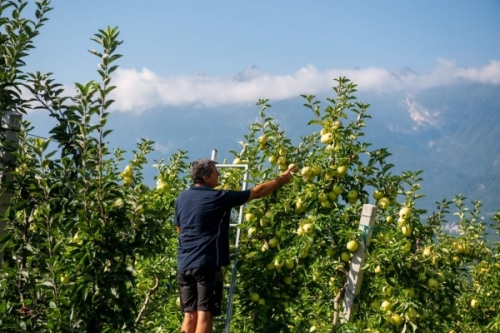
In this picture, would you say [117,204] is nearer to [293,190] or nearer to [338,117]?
[293,190]

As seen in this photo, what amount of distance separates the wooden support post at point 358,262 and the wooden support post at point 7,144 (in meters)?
2.23

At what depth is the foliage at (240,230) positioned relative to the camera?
3314 mm

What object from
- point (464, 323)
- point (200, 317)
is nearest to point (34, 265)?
point (200, 317)

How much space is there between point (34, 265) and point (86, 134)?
3.42 feet

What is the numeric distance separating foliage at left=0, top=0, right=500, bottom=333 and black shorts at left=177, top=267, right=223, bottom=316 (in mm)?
268

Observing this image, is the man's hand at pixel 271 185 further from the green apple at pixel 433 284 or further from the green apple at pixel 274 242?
the green apple at pixel 433 284

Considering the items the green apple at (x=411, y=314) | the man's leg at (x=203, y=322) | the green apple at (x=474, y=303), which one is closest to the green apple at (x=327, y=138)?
the green apple at (x=411, y=314)

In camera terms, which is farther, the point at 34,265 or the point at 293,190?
the point at 293,190

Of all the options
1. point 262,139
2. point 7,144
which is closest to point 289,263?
point 262,139

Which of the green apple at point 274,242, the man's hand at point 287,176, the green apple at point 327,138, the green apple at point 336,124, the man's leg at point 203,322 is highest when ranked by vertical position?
the green apple at point 336,124

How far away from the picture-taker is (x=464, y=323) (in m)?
7.03

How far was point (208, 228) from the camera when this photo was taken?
4.22 metres

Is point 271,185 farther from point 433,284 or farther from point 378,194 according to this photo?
point 433,284

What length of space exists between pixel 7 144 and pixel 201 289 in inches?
60.0
